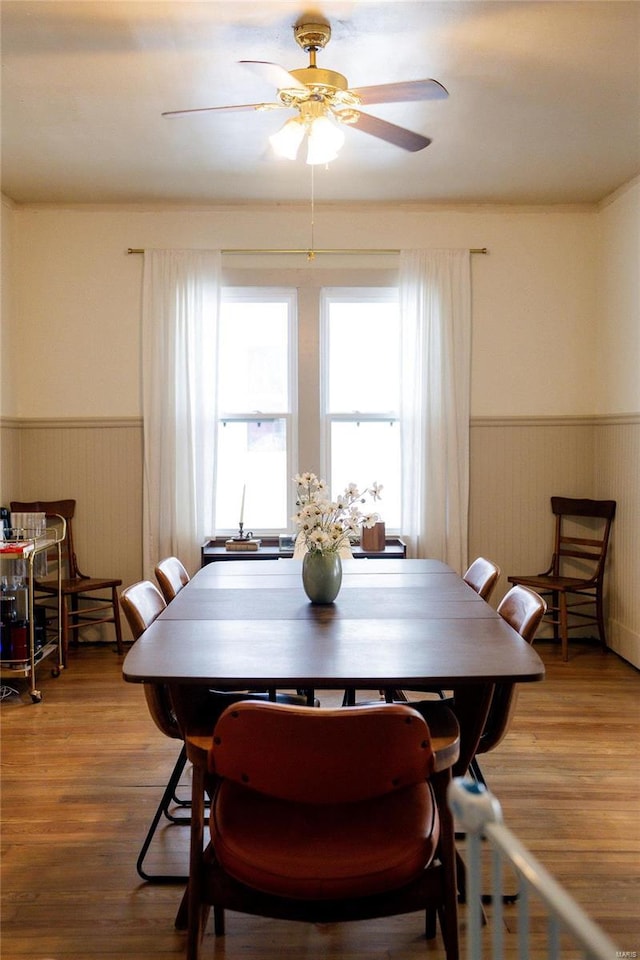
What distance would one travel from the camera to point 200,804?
74.8 inches

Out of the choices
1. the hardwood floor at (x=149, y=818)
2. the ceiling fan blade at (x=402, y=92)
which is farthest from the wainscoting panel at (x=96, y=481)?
the ceiling fan blade at (x=402, y=92)

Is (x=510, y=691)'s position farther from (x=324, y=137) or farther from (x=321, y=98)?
(x=321, y=98)

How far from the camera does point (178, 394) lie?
488 centimetres

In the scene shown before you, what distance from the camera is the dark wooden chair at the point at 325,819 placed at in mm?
1551

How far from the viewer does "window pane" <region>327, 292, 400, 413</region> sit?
507 centimetres

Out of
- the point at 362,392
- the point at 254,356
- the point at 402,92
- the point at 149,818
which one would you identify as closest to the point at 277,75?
the point at 402,92

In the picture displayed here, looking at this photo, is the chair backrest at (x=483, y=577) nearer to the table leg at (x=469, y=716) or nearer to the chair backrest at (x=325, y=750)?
the table leg at (x=469, y=716)

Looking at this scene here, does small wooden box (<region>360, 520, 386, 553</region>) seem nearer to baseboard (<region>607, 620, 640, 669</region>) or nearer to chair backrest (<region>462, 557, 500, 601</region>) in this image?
chair backrest (<region>462, 557, 500, 601</region>)

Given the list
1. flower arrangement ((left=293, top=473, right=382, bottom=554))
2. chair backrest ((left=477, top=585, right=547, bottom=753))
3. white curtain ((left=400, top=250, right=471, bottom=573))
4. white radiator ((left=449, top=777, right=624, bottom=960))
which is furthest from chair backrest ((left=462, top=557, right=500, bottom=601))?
white radiator ((left=449, top=777, right=624, bottom=960))

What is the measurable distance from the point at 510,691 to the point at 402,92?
2010 millimetres

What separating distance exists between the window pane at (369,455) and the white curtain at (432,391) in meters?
0.23

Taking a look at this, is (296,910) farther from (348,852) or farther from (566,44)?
(566,44)

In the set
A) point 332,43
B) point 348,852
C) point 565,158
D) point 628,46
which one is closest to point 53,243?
point 332,43

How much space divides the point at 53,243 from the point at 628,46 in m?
3.58
